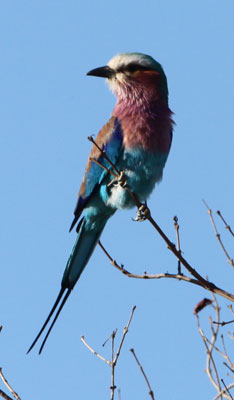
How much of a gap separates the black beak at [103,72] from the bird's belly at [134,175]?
0.69 meters

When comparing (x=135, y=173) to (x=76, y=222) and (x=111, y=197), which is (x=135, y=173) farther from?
(x=76, y=222)

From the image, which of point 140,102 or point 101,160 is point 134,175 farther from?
point 140,102

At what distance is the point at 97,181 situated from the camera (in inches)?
202

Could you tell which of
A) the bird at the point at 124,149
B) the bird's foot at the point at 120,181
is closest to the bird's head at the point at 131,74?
the bird at the point at 124,149

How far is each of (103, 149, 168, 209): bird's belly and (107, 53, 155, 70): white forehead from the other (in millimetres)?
769

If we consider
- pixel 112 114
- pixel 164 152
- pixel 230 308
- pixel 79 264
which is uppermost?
pixel 112 114

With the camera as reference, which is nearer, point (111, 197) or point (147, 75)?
point (111, 197)

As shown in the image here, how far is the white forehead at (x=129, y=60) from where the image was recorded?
17.5ft

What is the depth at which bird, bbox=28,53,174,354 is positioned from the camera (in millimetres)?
4949

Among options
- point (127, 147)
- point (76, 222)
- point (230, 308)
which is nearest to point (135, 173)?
point (127, 147)

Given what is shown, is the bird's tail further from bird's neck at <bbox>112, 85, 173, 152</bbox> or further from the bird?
bird's neck at <bbox>112, 85, 173, 152</bbox>

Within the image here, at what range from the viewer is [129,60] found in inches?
210

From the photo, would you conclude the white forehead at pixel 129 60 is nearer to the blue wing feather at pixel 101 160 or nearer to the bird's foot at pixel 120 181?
the blue wing feather at pixel 101 160

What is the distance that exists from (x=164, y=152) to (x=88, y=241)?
839 mm
